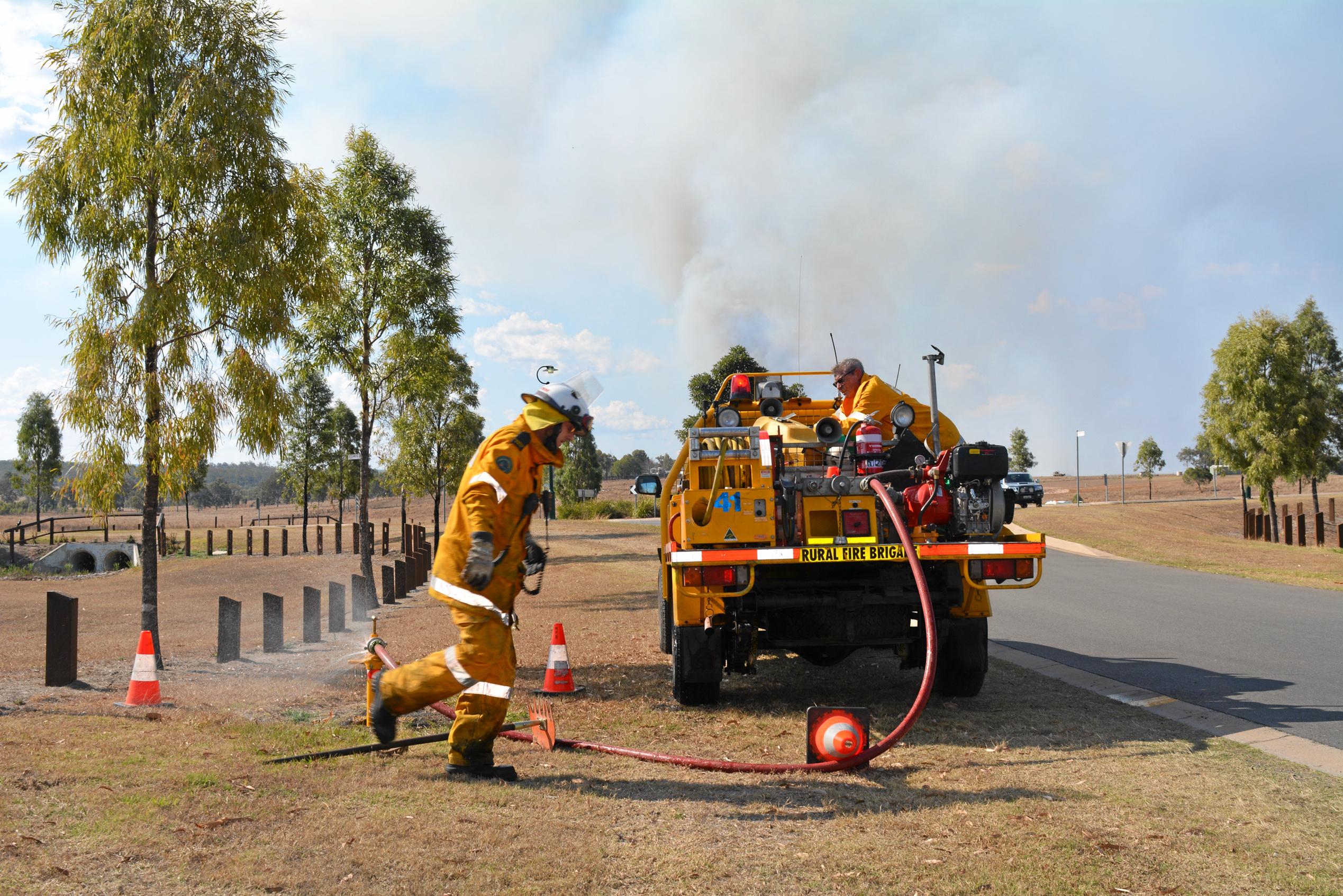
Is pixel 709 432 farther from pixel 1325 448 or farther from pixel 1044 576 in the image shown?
pixel 1325 448

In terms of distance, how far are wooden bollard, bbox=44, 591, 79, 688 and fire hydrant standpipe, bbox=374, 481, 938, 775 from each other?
3275 millimetres

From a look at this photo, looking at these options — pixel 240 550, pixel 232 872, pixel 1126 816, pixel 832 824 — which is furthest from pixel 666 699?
pixel 240 550

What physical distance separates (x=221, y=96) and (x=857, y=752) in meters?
8.08

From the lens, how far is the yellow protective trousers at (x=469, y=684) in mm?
4371

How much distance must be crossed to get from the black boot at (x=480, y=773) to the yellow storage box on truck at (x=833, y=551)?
1726 mm

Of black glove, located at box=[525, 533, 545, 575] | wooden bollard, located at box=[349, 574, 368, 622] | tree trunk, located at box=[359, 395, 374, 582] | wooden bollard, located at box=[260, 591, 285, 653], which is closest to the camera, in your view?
black glove, located at box=[525, 533, 545, 575]

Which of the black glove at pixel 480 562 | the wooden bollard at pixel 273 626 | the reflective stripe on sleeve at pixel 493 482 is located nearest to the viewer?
the black glove at pixel 480 562

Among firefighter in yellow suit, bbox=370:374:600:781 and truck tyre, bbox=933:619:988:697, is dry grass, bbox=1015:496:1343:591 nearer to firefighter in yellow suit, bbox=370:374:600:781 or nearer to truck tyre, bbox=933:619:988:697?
truck tyre, bbox=933:619:988:697

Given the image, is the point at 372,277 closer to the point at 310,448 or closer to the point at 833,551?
the point at 833,551

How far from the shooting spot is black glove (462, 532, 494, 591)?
167 inches

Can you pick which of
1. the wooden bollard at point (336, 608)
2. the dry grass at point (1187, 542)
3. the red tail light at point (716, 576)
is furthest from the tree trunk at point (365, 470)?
the dry grass at point (1187, 542)

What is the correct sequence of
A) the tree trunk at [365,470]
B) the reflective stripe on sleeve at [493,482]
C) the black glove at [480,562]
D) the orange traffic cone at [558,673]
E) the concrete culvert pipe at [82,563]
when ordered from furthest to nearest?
the concrete culvert pipe at [82,563] < the tree trunk at [365,470] < the orange traffic cone at [558,673] < the reflective stripe on sleeve at [493,482] < the black glove at [480,562]

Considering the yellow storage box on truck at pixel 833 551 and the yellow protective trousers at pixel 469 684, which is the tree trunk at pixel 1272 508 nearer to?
the yellow storage box on truck at pixel 833 551

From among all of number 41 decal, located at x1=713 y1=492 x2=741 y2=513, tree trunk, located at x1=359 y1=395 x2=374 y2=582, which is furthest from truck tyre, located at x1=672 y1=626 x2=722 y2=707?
tree trunk, located at x1=359 y1=395 x2=374 y2=582
